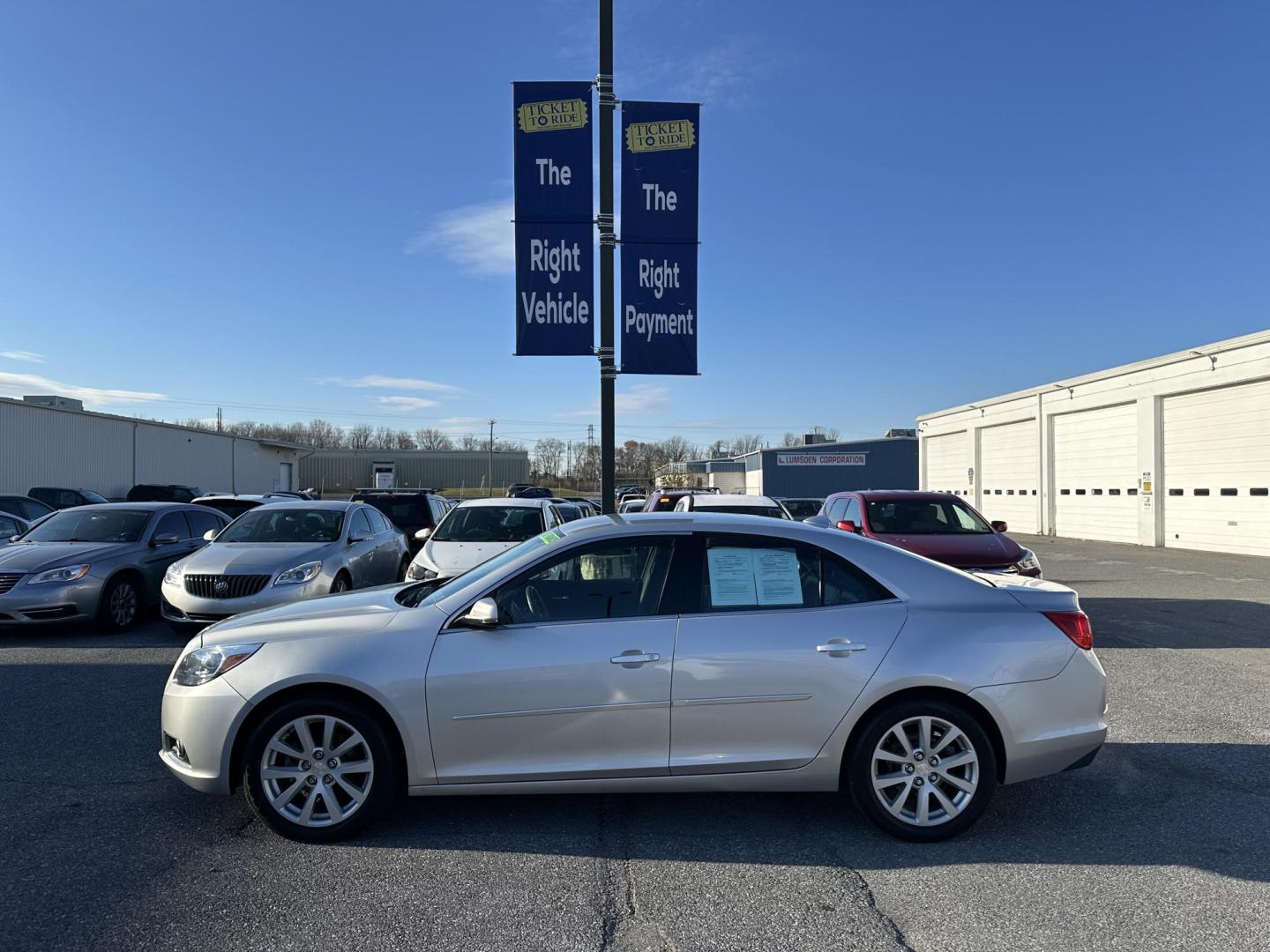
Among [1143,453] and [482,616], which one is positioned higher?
[1143,453]

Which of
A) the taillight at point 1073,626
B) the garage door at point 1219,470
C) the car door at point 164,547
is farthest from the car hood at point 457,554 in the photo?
the garage door at point 1219,470

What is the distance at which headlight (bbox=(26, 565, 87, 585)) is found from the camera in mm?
9250

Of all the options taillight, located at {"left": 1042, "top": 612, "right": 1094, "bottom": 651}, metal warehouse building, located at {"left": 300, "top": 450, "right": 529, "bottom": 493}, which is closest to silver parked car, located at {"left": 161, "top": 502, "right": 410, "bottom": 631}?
taillight, located at {"left": 1042, "top": 612, "right": 1094, "bottom": 651}

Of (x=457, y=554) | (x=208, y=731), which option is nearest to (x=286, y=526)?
(x=457, y=554)

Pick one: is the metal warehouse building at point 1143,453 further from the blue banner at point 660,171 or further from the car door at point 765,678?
the car door at point 765,678

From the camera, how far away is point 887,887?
11.9ft

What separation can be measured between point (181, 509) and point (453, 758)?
8932 mm

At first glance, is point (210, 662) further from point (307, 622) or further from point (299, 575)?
point (299, 575)

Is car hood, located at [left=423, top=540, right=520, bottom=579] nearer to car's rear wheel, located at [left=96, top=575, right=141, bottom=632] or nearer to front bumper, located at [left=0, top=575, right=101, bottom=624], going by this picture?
car's rear wheel, located at [left=96, top=575, right=141, bottom=632]

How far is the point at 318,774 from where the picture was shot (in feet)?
13.3

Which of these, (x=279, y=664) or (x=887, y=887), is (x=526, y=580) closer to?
(x=279, y=664)

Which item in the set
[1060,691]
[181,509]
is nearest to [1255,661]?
[1060,691]

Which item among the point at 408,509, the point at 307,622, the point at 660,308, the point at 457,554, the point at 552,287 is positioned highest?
the point at 552,287

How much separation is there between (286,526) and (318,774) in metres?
6.99
